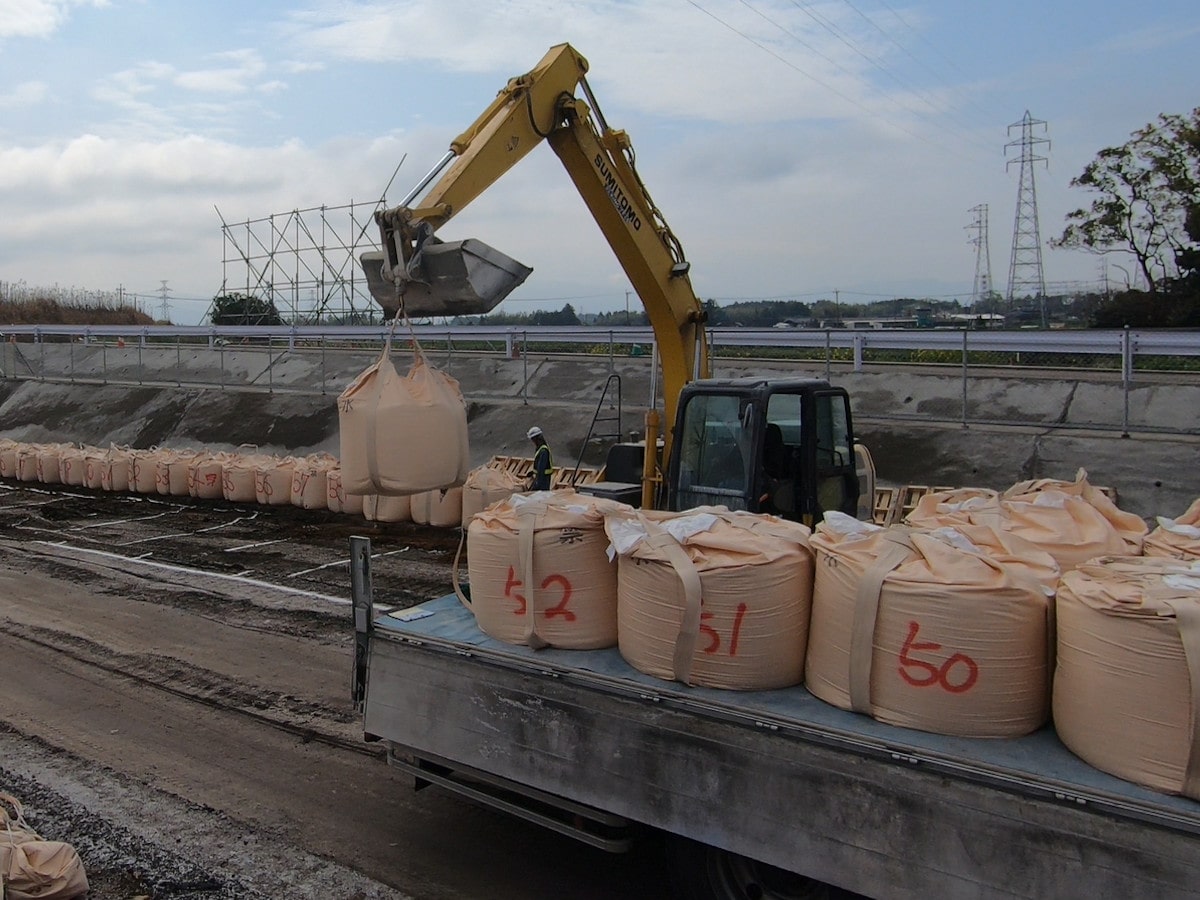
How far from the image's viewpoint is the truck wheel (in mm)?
4094

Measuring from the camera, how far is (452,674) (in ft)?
15.8

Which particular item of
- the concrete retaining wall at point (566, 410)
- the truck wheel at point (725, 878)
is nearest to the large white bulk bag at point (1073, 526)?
the truck wheel at point (725, 878)

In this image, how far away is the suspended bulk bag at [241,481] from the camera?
16.5 m

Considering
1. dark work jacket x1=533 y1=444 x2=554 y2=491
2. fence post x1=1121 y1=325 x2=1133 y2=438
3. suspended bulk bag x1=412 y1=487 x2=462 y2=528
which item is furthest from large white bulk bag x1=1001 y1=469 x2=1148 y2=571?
suspended bulk bag x1=412 y1=487 x2=462 y2=528

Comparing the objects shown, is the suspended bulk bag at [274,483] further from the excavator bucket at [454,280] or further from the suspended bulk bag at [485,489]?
the excavator bucket at [454,280]

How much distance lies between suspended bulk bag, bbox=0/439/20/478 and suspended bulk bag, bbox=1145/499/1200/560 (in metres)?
20.8

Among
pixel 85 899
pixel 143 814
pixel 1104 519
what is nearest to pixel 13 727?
pixel 143 814

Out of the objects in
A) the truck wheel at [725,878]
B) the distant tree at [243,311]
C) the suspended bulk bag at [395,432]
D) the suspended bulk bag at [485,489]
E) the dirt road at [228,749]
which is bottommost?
the dirt road at [228,749]

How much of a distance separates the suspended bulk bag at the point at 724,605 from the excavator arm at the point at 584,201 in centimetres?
263

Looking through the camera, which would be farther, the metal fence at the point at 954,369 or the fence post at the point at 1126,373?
the metal fence at the point at 954,369

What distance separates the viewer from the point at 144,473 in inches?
699

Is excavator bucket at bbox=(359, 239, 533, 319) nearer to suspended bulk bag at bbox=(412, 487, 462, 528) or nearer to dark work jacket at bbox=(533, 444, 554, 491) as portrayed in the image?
dark work jacket at bbox=(533, 444, 554, 491)

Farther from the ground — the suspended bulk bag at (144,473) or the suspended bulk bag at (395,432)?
the suspended bulk bag at (395,432)

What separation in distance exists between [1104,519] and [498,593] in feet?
9.83
